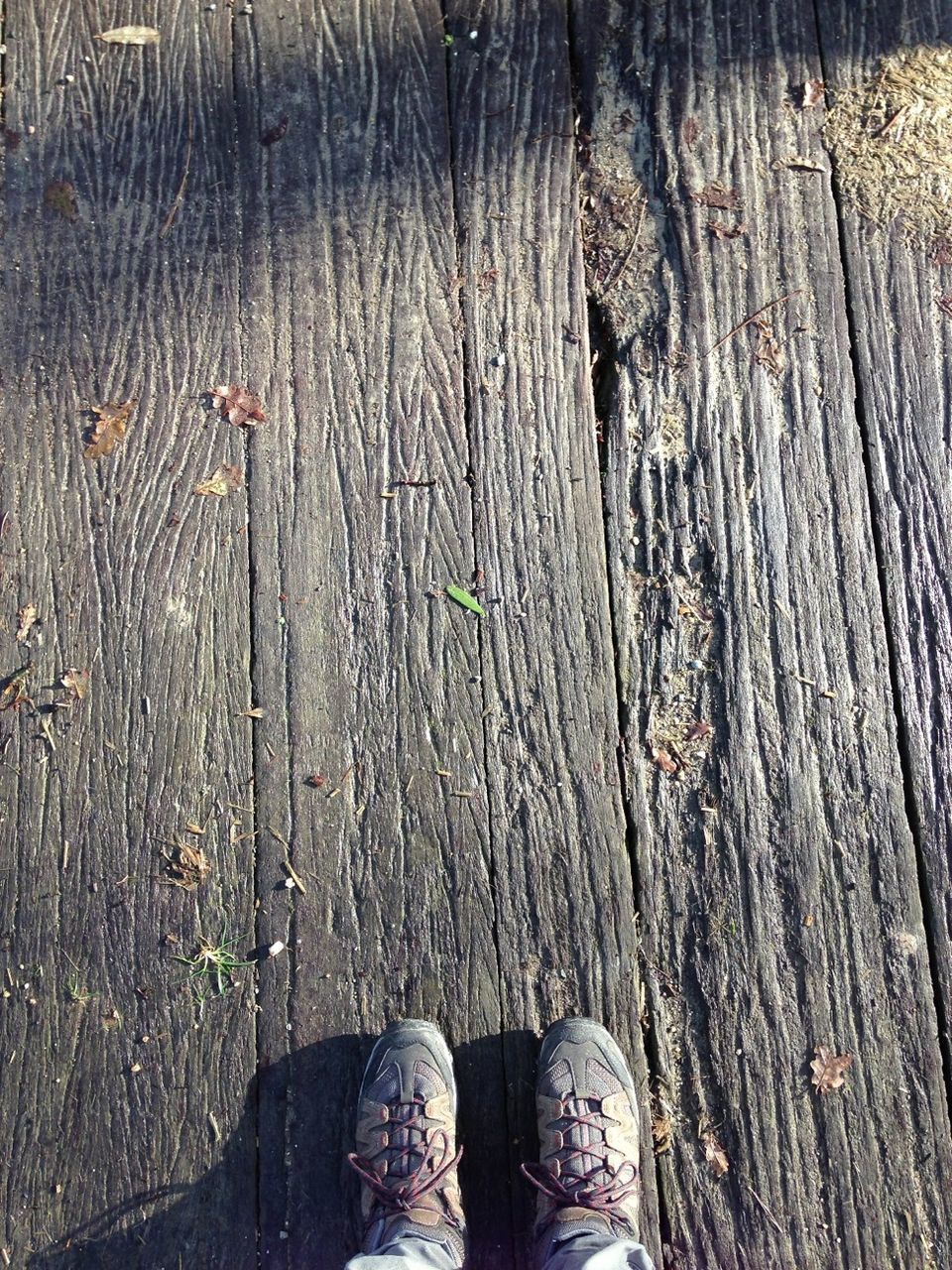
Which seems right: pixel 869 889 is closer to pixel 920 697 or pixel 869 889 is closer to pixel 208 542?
pixel 920 697

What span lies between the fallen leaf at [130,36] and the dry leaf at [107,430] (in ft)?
2.85

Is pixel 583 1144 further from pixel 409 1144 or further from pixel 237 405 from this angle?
pixel 237 405

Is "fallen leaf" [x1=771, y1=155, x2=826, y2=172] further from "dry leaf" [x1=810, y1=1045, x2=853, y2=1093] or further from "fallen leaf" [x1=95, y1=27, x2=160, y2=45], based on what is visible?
"dry leaf" [x1=810, y1=1045, x2=853, y2=1093]

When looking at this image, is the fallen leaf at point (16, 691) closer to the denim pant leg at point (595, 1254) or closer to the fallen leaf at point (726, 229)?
the denim pant leg at point (595, 1254)

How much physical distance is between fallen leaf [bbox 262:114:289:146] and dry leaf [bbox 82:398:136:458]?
68 centimetres

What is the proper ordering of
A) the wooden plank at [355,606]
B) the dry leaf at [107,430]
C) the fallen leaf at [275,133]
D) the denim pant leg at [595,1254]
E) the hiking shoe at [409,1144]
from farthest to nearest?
1. the fallen leaf at [275,133]
2. the dry leaf at [107,430]
3. the wooden plank at [355,606]
4. the hiking shoe at [409,1144]
5. the denim pant leg at [595,1254]

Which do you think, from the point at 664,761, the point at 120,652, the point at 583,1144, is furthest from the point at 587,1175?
the point at 120,652

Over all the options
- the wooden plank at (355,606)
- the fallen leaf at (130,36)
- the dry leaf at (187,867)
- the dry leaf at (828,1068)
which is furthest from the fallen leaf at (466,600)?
the fallen leaf at (130,36)

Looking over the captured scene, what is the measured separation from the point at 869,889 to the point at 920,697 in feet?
1.33

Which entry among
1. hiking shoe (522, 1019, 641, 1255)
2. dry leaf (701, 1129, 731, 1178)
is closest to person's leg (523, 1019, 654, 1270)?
hiking shoe (522, 1019, 641, 1255)

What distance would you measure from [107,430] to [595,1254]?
6.11ft

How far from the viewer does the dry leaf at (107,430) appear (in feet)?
7.00

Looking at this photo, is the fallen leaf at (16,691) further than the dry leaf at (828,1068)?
Yes

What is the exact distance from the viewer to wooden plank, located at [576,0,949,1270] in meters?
1.87
